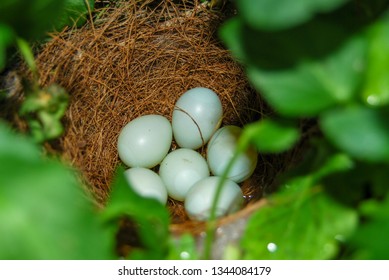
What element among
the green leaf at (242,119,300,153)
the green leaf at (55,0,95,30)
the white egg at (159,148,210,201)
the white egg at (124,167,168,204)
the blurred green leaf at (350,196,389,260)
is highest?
the green leaf at (55,0,95,30)

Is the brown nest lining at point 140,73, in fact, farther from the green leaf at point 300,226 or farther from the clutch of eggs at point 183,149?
the green leaf at point 300,226

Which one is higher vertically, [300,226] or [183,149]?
[300,226]

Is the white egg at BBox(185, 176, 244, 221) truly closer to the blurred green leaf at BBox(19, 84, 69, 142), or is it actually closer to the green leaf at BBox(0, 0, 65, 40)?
the blurred green leaf at BBox(19, 84, 69, 142)

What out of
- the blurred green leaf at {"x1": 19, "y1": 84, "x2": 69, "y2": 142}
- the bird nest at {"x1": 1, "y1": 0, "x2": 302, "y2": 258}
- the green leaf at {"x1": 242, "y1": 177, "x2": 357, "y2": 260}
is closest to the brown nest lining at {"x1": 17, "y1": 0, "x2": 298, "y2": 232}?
the bird nest at {"x1": 1, "y1": 0, "x2": 302, "y2": 258}

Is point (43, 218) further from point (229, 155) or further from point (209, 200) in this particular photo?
point (229, 155)

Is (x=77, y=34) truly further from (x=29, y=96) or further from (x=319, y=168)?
(x=319, y=168)

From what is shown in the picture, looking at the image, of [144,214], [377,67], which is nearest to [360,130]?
[377,67]

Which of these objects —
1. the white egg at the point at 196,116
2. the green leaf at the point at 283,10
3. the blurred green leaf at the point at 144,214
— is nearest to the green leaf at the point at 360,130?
the green leaf at the point at 283,10
